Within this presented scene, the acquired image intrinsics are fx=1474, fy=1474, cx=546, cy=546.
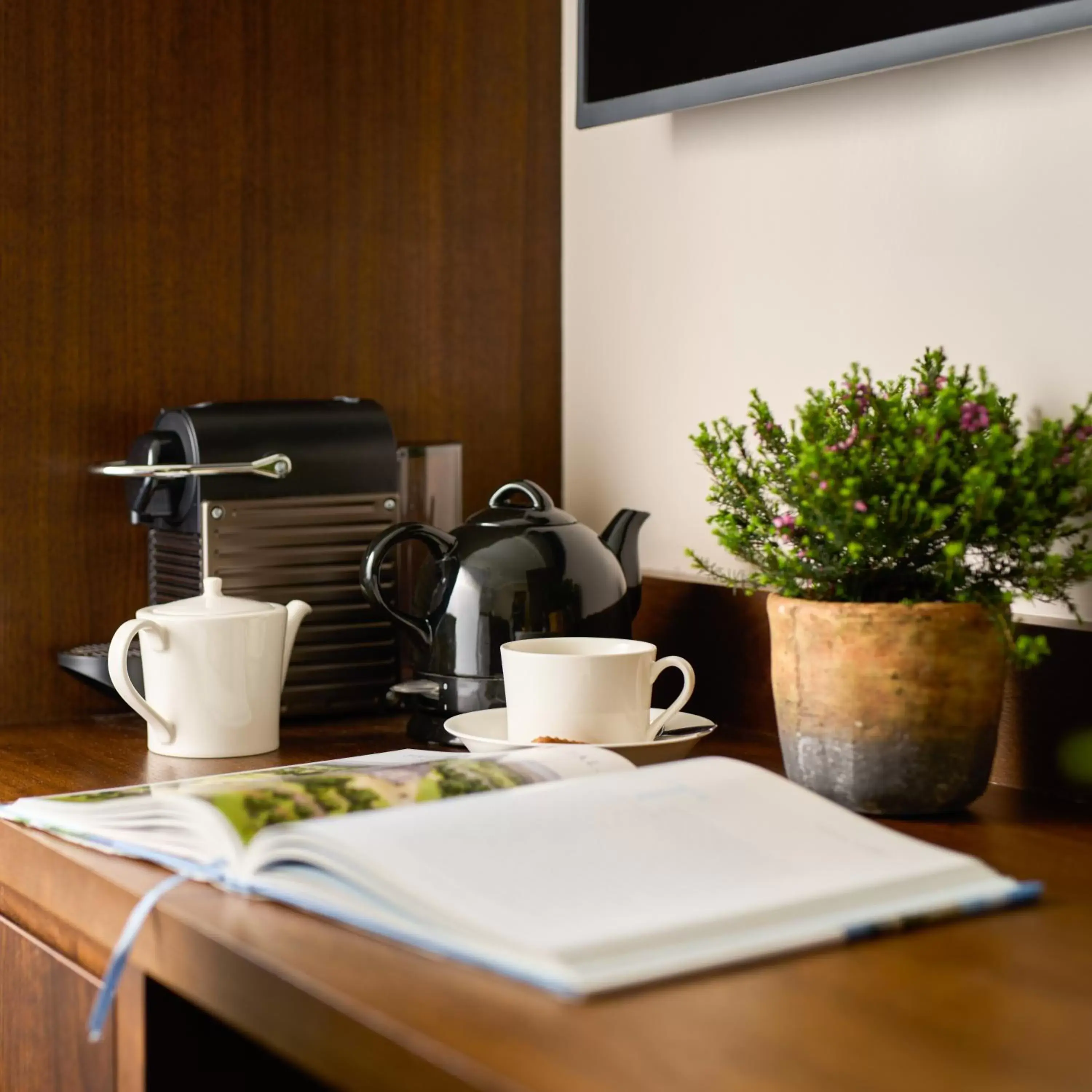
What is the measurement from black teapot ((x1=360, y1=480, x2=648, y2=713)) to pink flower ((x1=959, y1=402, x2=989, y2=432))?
1.22 feet

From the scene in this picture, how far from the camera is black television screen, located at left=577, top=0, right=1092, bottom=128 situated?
1.09 m

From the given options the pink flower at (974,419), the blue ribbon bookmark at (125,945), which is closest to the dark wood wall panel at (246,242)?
the blue ribbon bookmark at (125,945)

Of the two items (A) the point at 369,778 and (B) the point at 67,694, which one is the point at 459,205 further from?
(A) the point at 369,778

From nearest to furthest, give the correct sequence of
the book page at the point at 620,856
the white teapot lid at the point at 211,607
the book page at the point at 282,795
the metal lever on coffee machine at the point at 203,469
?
the book page at the point at 620,856 < the book page at the point at 282,795 < the white teapot lid at the point at 211,607 < the metal lever on coffee machine at the point at 203,469

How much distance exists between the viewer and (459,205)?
155cm

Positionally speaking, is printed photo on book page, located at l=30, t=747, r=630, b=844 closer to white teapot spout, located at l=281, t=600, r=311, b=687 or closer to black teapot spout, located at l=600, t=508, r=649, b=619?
white teapot spout, located at l=281, t=600, r=311, b=687

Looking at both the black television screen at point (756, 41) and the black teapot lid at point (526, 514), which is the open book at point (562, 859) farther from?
the black television screen at point (756, 41)

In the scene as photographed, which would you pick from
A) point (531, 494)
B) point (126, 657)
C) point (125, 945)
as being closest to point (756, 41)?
point (531, 494)

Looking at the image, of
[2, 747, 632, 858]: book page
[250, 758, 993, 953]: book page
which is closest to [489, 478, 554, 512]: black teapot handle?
[2, 747, 632, 858]: book page

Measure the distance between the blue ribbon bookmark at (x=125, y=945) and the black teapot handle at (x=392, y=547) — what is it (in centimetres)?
44

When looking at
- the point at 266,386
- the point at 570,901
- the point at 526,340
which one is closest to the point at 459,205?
the point at 526,340

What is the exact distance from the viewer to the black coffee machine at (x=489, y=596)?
46.4 inches

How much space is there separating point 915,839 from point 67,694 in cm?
81

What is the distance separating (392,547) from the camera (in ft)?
4.02
